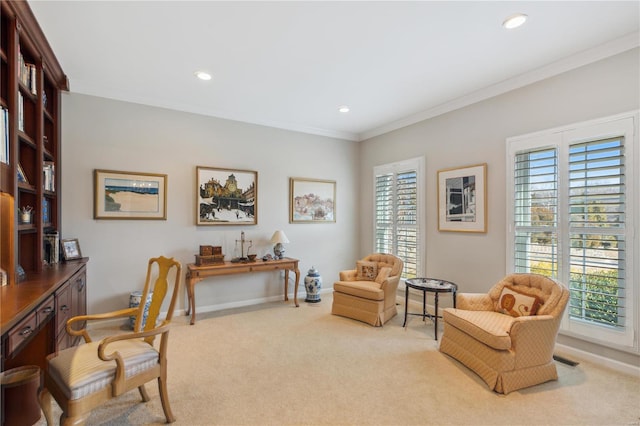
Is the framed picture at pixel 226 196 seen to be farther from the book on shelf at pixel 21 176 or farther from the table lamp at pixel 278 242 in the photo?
the book on shelf at pixel 21 176

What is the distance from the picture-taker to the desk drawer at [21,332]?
1500 mm

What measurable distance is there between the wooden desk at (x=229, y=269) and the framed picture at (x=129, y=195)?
2.88ft

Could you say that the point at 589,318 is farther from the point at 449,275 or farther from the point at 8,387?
the point at 8,387

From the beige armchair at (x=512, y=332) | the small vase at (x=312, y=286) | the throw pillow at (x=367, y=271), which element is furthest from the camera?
the small vase at (x=312, y=286)

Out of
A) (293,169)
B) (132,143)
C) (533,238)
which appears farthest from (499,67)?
(132,143)

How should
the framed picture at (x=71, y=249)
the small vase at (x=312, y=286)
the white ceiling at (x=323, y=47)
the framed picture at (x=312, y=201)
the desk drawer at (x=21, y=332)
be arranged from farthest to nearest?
the framed picture at (x=312, y=201) → the small vase at (x=312, y=286) → the framed picture at (x=71, y=249) → the white ceiling at (x=323, y=47) → the desk drawer at (x=21, y=332)

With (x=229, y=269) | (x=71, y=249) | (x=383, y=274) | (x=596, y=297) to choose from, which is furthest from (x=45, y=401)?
(x=596, y=297)

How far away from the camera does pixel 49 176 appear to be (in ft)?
10.5

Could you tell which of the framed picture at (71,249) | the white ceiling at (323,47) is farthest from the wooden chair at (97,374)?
the white ceiling at (323,47)

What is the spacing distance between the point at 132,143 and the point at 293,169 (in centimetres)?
229

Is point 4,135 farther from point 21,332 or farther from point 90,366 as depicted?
point 90,366

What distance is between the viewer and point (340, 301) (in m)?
4.21

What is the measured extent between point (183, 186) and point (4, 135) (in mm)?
2170

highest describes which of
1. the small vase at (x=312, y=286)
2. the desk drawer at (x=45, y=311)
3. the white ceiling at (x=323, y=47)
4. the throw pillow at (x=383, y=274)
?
the white ceiling at (x=323, y=47)
